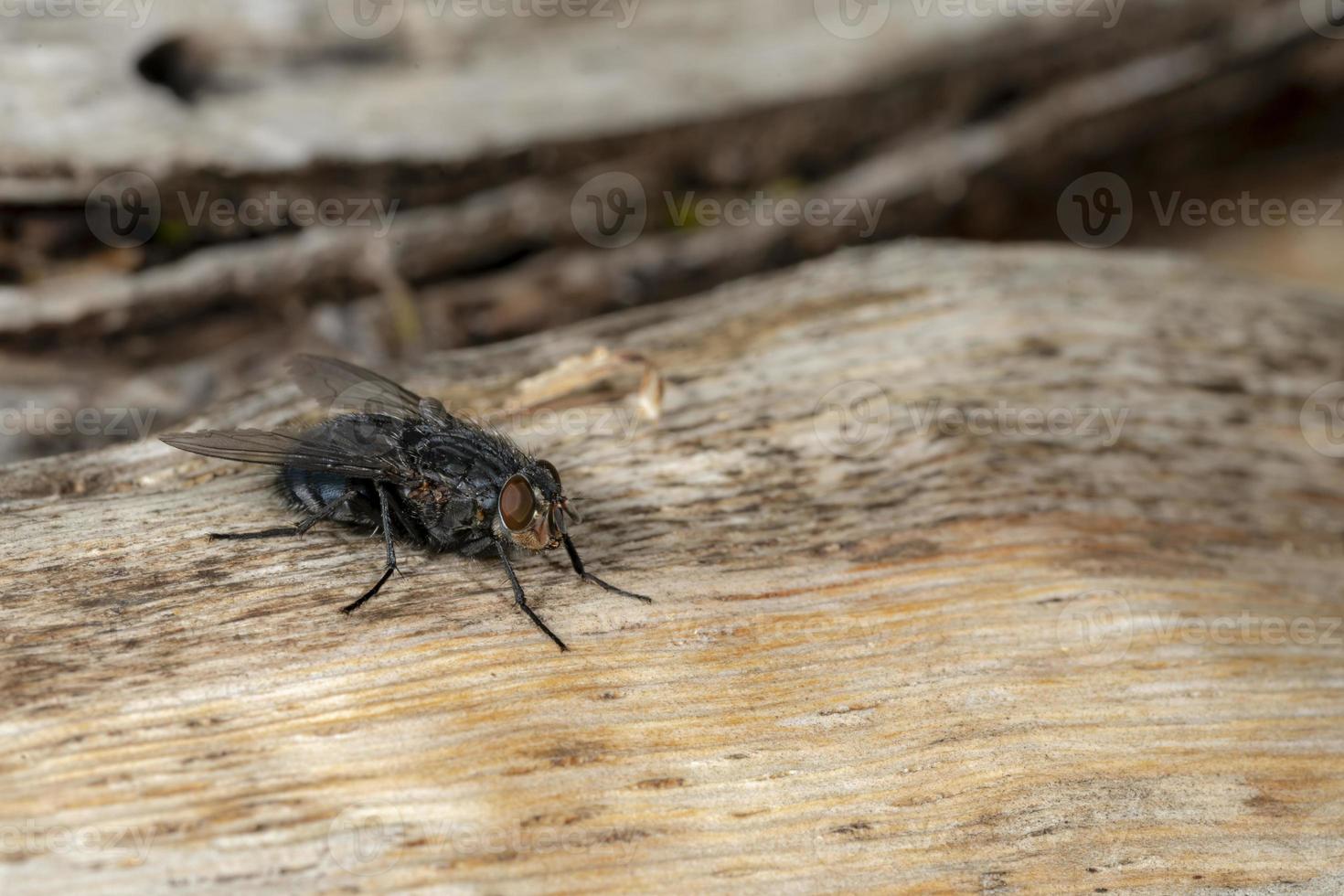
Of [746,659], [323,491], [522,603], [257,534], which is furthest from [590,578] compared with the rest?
[257,534]

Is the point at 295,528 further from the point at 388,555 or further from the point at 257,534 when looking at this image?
the point at 388,555

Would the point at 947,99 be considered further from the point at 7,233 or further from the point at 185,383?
the point at 7,233

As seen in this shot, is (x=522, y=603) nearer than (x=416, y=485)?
Yes

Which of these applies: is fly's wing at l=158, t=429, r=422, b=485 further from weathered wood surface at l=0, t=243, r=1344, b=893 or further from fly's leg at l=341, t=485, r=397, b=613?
weathered wood surface at l=0, t=243, r=1344, b=893

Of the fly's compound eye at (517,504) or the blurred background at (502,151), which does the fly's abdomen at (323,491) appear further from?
the blurred background at (502,151)

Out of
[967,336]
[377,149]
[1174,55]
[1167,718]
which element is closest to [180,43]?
[377,149]

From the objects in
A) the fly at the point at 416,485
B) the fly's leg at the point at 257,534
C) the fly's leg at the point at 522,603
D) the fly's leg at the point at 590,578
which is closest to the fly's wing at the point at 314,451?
the fly at the point at 416,485

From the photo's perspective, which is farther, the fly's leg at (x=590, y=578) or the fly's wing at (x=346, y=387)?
the fly's wing at (x=346, y=387)
